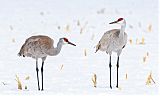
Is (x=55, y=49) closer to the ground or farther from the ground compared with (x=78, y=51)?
farther from the ground

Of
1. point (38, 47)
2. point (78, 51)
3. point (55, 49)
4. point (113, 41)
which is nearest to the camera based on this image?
point (38, 47)

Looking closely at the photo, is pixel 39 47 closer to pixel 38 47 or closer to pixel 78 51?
pixel 38 47

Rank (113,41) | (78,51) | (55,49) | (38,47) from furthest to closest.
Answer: (78,51) < (113,41) < (55,49) < (38,47)

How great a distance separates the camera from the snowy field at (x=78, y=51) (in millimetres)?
7716

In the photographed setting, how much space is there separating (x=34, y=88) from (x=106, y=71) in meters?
1.57

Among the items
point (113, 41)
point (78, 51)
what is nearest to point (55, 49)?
point (113, 41)

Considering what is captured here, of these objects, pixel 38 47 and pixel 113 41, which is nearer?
pixel 38 47

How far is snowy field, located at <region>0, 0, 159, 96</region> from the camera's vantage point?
7.72 metres

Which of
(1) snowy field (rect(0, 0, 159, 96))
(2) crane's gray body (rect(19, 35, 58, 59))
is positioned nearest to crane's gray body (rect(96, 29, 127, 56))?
(1) snowy field (rect(0, 0, 159, 96))

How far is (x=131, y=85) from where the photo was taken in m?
7.82

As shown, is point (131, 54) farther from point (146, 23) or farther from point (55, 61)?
point (146, 23)

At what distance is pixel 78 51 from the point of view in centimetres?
1092

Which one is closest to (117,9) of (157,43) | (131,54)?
(157,43)

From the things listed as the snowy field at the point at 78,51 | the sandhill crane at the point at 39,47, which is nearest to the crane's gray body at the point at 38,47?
the sandhill crane at the point at 39,47
